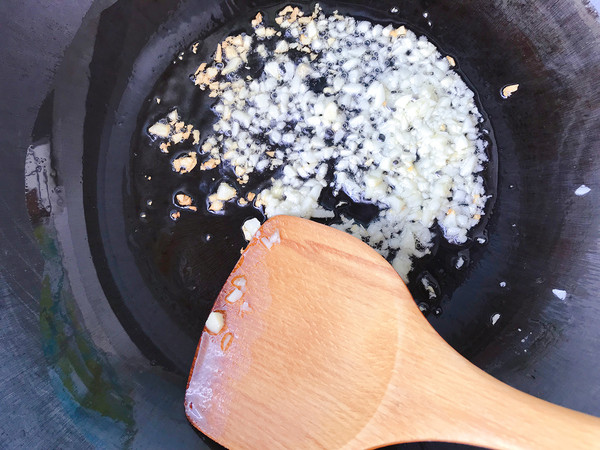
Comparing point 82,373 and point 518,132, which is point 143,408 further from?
point 518,132

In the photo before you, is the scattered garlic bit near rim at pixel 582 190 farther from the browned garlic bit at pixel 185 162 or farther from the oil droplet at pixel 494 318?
the browned garlic bit at pixel 185 162

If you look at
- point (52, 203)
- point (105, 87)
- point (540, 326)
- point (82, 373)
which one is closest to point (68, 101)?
point (105, 87)

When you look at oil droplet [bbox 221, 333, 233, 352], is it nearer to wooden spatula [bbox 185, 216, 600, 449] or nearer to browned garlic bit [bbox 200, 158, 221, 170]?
wooden spatula [bbox 185, 216, 600, 449]

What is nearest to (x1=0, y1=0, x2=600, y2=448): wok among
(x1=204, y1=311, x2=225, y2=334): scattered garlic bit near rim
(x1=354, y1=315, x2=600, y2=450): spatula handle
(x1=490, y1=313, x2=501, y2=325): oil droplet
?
(x1=490, y1=313, x2=501, y2=325): oil droplet

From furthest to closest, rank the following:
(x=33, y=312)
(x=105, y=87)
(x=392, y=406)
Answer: (x=105, y=87) → (x=33, y=312) → (x=392, y=406)

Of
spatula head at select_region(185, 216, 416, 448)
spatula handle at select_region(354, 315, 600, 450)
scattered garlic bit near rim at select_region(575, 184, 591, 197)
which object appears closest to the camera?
spatula handle at select_region(354, 315, 600, 450)

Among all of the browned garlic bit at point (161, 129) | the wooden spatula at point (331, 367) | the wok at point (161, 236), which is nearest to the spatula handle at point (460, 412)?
the wooden spatula at point (331, 367)

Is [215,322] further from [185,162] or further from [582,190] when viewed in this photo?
[582,190]
